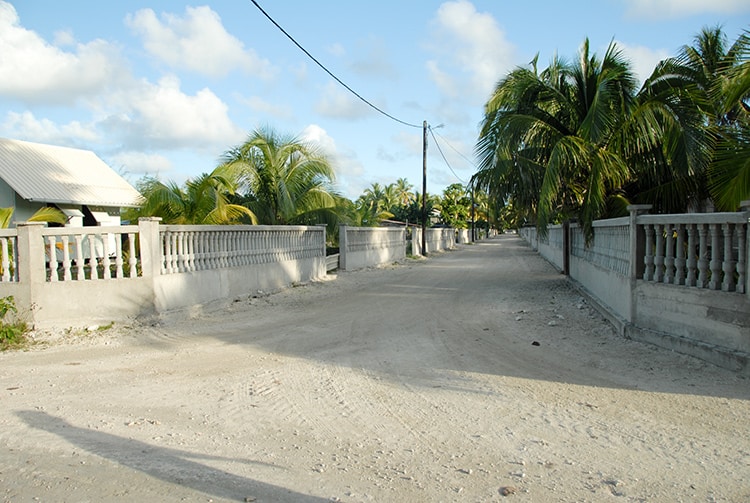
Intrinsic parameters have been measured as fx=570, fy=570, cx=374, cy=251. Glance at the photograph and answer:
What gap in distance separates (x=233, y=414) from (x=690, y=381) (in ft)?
14.4

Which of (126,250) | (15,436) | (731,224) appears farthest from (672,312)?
(126,250)

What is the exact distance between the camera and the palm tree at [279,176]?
1678cm

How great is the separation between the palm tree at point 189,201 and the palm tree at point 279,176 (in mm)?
3505

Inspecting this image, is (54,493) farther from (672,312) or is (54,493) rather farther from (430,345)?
(672,312)

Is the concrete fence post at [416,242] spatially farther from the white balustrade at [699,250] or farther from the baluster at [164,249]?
the white balustrade at [699,250]

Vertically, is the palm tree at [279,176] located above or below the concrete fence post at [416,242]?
above

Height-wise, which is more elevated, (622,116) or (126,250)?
(622,116)

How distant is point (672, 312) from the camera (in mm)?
6863

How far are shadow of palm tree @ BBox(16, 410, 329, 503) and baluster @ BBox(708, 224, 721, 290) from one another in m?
5.07

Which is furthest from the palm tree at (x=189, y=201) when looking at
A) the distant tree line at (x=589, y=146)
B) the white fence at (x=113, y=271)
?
the white fence at (x=113, y=271)

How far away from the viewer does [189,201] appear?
12.9 m

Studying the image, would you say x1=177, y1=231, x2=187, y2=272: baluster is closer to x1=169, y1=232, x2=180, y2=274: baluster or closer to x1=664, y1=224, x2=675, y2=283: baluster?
x1=169, y1=232, x2=180, y2=274: baluster

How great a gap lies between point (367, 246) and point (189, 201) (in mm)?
10586

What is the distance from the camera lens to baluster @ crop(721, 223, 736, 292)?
5953mm
